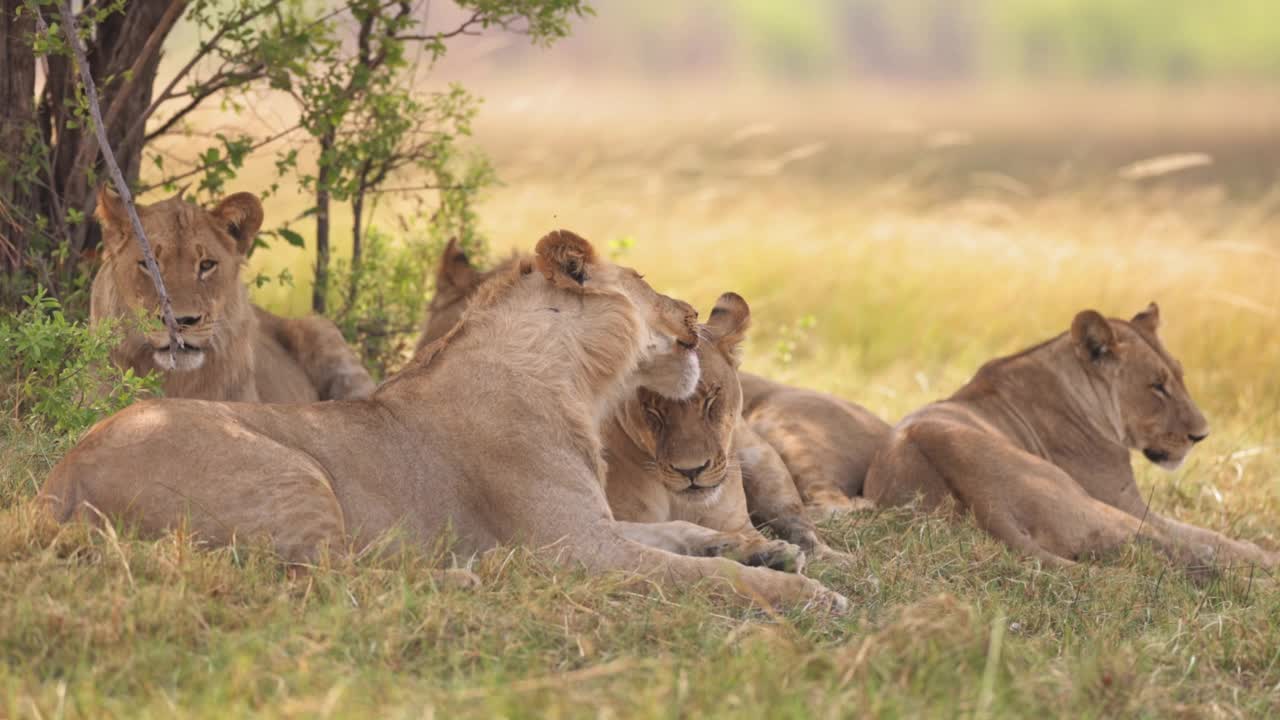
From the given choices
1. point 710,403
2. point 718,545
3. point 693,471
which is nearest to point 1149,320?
point 710,403

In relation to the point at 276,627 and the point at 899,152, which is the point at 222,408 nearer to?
the point at 276,627

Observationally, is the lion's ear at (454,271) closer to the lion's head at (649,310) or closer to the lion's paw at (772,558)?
the lion's head at (649,310)

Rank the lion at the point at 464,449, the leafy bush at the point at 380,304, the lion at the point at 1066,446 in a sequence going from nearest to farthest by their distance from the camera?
the lion at the point at 464,449, the lion at the point at 1066,446, the leafy bush at the point at 380,304

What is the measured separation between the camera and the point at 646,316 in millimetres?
4691

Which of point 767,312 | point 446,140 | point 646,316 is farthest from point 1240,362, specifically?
point 646,316

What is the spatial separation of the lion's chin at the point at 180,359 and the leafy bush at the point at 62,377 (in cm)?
8

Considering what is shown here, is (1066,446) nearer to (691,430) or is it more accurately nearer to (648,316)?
(691,430)

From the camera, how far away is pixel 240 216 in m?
5.69

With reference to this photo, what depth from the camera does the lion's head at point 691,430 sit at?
481cm

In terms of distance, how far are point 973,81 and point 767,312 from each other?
27969 millimetres

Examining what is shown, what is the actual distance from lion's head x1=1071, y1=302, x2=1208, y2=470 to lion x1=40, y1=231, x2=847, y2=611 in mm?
2369

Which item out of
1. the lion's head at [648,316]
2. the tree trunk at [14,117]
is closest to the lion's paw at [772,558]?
the lion's head at [648,316]

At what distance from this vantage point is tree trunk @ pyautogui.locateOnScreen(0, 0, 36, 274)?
6.02 m

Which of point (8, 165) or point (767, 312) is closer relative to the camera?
point (8, 165)
